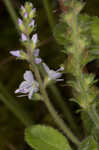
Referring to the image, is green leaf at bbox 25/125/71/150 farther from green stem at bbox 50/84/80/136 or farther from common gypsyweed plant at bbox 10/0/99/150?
green stem at bbox 50/84/80/136

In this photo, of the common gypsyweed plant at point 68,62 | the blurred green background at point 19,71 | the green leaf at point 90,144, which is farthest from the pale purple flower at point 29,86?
the blurred green background at point 19,71

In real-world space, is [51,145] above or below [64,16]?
below

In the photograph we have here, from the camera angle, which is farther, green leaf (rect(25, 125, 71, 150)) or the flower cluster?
green leaf (rect(25, 125, 71, 150))

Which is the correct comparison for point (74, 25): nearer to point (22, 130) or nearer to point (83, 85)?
point (83, 85)

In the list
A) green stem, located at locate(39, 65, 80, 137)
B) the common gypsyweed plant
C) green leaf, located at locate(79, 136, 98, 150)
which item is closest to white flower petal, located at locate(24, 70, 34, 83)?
the common gypsyweed plant

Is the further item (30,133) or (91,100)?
(30,133)

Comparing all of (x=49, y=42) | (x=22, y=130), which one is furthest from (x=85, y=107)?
(x=49, y=42)

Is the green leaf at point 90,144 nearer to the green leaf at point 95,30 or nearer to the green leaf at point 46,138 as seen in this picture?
the green leaf at point 46,138
